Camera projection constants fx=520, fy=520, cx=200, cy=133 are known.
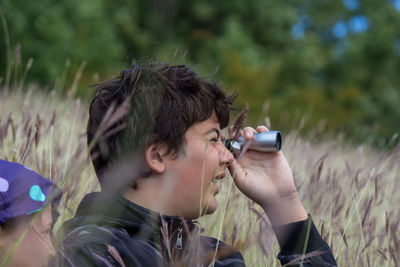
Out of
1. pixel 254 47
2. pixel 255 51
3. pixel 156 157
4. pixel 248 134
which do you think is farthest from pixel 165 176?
pixel 254 47

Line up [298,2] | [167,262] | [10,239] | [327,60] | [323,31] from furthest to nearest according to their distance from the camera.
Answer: [323,31], [298,2], [327,60], [167,262], [10,239]

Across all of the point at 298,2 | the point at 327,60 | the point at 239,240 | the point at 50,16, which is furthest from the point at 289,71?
the point at 239,240

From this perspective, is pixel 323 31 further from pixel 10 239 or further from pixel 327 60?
pixel 10 239

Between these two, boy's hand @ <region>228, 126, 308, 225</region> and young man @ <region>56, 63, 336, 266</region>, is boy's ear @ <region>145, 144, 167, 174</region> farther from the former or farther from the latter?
boy's hand @ <region>228, 126, 308, 225</region>

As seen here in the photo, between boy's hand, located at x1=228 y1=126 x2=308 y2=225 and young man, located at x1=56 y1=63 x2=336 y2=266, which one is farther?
boy's hand, located at x1=228 y1=126 x2=308 y2=225

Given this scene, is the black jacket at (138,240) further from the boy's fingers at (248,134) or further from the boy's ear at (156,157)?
the boy's fingers at (248,134)

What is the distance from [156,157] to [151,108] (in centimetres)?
18

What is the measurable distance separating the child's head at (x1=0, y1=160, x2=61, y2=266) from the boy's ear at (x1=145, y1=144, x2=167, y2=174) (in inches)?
17.3

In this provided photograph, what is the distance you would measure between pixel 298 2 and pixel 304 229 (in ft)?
84.9

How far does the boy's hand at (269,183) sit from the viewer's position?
2.02 m

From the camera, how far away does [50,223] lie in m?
1.51

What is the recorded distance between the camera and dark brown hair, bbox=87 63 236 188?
186 centimetres

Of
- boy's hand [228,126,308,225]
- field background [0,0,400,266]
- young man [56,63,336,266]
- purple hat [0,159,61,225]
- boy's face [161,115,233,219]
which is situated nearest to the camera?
purple hat [0,159,61,225]

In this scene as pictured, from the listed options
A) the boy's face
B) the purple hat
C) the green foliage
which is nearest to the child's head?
the purple hat
